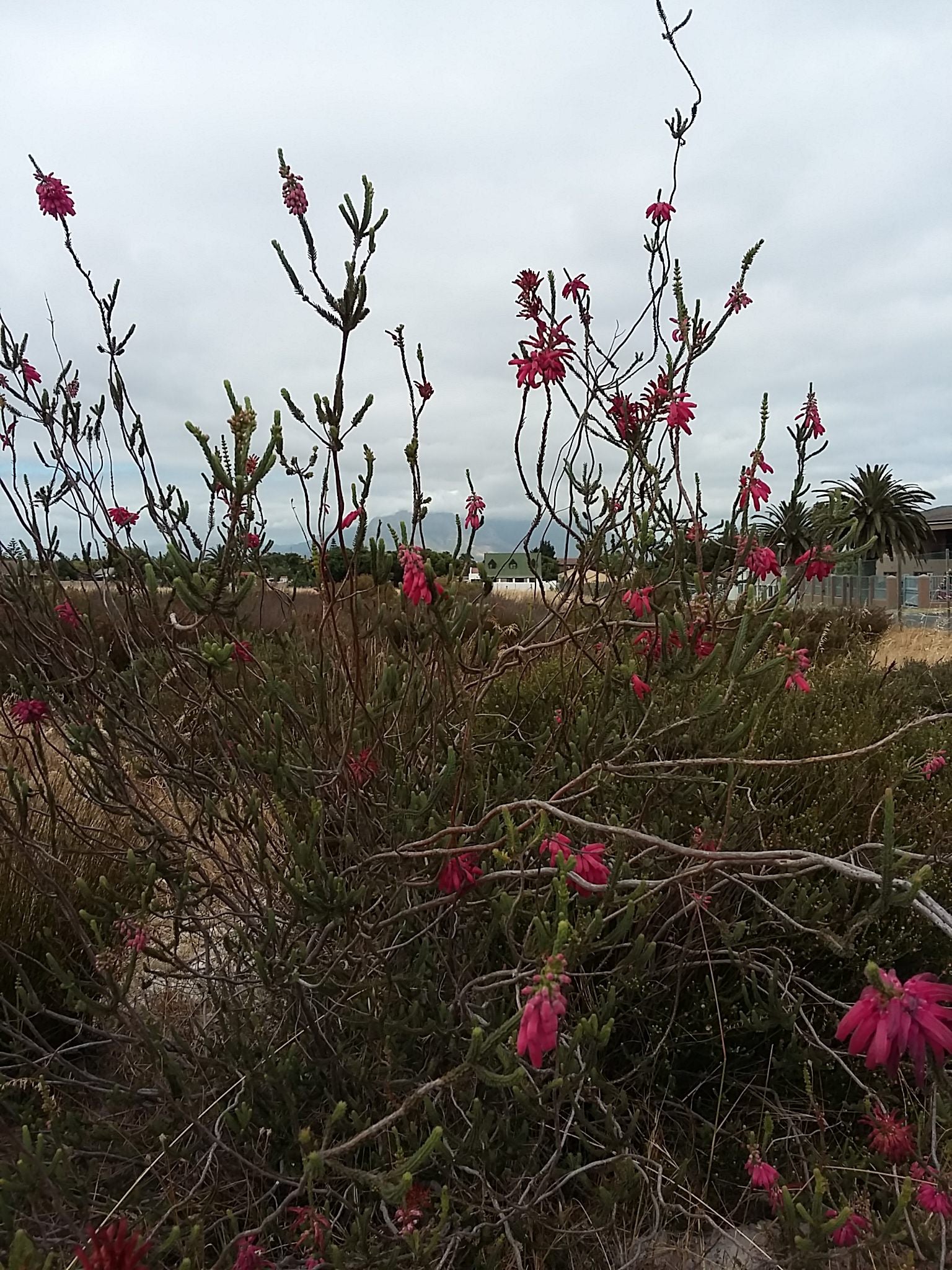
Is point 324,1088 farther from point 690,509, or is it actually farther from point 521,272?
point 521,272

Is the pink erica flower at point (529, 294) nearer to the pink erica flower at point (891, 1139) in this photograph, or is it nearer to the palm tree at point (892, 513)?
the pink erica flower at point (891, 1139)

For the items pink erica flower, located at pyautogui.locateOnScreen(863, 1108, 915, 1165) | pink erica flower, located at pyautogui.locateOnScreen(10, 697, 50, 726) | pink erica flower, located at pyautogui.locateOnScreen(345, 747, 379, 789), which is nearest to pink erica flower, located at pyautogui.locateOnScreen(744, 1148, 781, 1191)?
pink erica flower, located at pyautogui.locateOnScreen(863, 1108, 915, 1165)

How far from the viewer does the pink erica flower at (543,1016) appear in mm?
891

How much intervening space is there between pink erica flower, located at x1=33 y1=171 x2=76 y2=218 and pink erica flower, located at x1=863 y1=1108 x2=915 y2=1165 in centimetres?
299

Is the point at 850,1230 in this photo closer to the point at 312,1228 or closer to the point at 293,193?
the point at 312,1228

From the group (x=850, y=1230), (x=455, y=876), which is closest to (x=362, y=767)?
(x=455, y=876)

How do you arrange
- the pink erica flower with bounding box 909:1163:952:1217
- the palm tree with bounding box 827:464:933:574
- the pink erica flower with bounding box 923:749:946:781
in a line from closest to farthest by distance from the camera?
the pink erica flower with bounding box 909:1163:952:1217 < the pink erica flower with bounding box 923:749:946:781 < the palm tree with bounding box 827:464:933:574

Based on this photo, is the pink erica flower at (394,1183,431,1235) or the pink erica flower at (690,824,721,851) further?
the pink erica flower at (690,824,721,851)

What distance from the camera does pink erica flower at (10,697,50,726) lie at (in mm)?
2004

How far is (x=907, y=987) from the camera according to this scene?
A: 2.77 feet

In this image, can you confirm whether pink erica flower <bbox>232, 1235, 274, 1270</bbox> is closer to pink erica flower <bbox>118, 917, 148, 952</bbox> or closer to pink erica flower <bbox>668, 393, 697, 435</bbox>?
pink erica flower <bbox>118, 917, 148, 952</bbox>

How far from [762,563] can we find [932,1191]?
1492mm

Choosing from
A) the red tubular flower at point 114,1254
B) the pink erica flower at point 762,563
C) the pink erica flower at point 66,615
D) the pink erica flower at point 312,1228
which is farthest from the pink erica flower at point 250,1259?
the pink erica flower at point 762,563

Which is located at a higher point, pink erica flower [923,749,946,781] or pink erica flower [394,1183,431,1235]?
pink erica flower [923,749,946,781]
